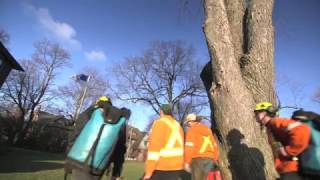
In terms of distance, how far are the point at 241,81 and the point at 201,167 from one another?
2169mm

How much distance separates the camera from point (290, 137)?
3764mm

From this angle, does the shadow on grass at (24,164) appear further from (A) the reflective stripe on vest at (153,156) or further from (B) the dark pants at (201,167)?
(A) the reflective stripe on vest at (153,156)

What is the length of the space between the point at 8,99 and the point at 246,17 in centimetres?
4532

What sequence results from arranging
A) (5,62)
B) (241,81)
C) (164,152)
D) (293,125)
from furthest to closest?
(5,62)
(241,81)
(164,152)
(293,125)

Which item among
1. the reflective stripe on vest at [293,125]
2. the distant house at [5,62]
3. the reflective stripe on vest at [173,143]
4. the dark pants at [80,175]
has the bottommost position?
the dark pants at [80,175]

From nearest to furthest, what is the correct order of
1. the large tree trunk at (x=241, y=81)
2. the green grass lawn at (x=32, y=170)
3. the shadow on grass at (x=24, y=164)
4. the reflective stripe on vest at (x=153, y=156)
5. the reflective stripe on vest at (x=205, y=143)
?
the reflective stripe on vest at (x=153, y=156), the large tree trunk at (x=241, y=81), the reflective stripe on vest at (x=205, y=143), the green grass lawn at (x=32, y=170), the shadow on grass at (x=24, y=164)

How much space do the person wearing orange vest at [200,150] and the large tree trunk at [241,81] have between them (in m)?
0.44

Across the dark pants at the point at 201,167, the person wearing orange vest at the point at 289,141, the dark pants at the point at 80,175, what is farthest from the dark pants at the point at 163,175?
the dark pants at the point at 201,167

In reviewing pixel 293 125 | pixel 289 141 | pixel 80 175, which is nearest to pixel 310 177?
pixel 289 141

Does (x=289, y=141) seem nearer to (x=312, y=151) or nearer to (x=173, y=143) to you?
(x=312, y=151)

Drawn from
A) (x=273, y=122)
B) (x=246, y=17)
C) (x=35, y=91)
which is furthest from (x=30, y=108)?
(x=273, y=122)

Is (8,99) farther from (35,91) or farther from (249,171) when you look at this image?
(249,171)

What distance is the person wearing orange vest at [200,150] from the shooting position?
667 cm

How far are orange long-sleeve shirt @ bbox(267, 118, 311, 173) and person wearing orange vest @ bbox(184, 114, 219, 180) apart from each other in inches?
103
